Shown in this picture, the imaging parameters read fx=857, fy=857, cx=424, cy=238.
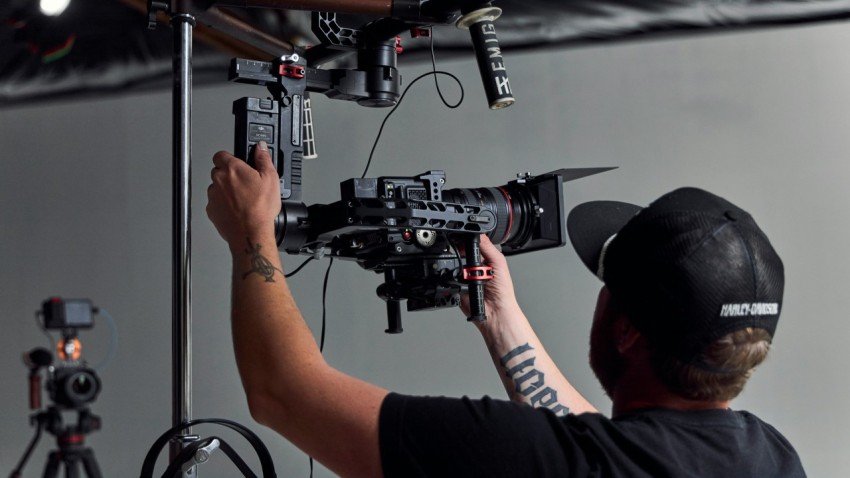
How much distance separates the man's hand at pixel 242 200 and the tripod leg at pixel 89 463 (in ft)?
1.31

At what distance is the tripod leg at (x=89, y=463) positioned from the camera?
710mm

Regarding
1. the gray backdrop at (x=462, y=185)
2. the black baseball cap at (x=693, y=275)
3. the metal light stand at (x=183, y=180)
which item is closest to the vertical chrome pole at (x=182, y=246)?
the metal light stand at (x=183, y=180)

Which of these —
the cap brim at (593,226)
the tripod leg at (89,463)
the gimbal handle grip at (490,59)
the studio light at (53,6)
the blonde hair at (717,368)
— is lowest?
the tripod leg at (89,463)

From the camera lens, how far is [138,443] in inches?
95.2

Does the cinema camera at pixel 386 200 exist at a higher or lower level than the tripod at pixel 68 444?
higher

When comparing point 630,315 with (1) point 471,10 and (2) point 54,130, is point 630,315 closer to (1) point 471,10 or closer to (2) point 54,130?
(1) point 471,10

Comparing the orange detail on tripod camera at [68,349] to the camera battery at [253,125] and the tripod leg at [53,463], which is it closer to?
the tripod leg at [53,463]

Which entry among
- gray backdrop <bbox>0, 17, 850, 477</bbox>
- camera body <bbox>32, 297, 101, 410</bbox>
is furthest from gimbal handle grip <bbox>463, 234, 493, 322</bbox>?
gray backdrop <bbox>0, 17, 850, 477</bbox>

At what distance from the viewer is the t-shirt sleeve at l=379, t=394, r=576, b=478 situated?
36.2 inches

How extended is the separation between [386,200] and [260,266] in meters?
0.25

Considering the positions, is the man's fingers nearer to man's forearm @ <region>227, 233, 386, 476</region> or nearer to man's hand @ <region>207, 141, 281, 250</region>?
man's hand @ <region>207, 141, 281, 250</region>

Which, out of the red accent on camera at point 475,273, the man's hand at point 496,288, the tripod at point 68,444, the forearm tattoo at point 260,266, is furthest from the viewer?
the man's hand at point 496,288

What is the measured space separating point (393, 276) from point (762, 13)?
5.01 feet

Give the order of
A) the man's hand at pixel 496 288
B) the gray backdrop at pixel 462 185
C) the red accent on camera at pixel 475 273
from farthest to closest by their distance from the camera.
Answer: the gray backdrop at pixel 462 185 → the man's hand at pixel 496 288 → the red accent on camera at pixel 475 273
